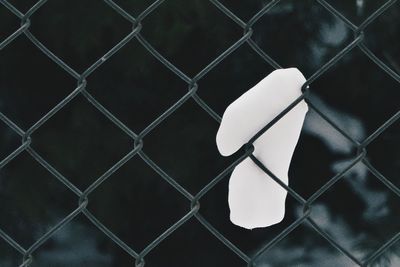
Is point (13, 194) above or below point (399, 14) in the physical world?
above

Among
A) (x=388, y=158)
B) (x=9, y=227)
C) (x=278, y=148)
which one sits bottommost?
(x=278, y=148)

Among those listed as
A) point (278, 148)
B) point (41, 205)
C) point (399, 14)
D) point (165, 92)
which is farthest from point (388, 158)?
point (278, 148)

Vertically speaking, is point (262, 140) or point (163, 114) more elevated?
point (163, 114)

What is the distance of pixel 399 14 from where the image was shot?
3029 millimetres

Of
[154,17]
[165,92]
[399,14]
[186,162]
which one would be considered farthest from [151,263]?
[399,14]

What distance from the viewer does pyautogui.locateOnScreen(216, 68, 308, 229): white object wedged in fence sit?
125cm

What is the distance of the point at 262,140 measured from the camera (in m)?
1.27

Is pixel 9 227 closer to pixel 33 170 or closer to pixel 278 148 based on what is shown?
pixel 33 170

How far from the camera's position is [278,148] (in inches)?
50.4

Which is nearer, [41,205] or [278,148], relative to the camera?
[278,148]

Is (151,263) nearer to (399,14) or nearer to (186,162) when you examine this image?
(186,162)

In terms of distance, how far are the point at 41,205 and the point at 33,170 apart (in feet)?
0.38

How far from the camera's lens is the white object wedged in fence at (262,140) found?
1.25 m

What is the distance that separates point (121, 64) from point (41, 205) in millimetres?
511
